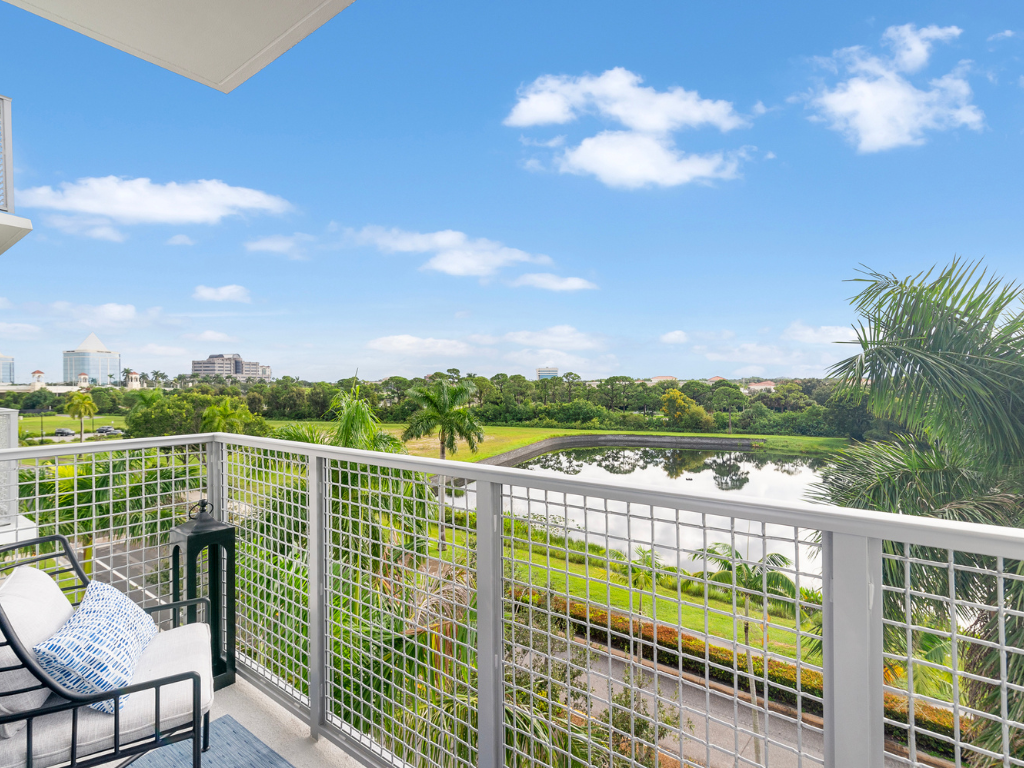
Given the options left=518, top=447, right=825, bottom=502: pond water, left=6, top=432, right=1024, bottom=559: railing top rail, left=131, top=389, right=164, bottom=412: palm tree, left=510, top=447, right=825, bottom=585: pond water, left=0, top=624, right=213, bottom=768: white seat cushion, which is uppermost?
left=131, top=389, right=164, bottom=412: palm tree

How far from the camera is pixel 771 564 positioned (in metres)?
1.08

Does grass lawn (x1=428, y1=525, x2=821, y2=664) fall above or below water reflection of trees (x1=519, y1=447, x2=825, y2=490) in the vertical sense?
above

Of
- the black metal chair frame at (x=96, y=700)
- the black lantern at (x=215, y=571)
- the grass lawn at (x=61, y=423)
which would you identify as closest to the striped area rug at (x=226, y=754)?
the black lantern at (x=215, y=571)

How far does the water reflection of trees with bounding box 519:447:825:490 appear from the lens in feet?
50.7

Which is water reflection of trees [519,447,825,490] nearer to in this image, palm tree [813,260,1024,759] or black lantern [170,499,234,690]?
palm tree [813,260,1024,759]

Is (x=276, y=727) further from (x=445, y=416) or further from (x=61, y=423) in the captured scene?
(x=61, y=423)

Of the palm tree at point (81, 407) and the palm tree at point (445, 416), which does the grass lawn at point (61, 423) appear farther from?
the palm tree at point (445, 416)

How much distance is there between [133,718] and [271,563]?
97 cm

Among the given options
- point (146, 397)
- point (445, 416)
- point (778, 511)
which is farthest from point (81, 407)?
point (778, 511)

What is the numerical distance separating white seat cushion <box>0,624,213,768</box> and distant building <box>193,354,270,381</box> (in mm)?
23156

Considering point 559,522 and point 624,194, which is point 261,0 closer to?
point 559,522

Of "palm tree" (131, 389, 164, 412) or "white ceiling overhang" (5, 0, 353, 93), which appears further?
"palm tree" (131, 389, 164, 412)

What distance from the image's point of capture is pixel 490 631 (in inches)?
63.4

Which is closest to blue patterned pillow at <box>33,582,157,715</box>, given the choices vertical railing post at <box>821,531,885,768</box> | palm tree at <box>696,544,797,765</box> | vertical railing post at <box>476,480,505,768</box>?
vertical railing post at <box>476,480,505,768</box>
